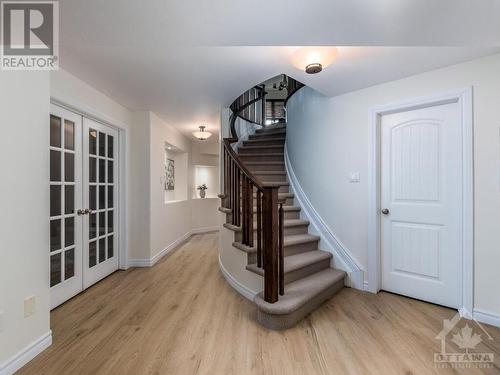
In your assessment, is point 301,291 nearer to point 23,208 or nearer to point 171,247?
point 23,208

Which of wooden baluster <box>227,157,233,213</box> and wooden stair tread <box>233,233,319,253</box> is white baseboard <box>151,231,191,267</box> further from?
wooden stair tread <box>233,233,319,253</box>

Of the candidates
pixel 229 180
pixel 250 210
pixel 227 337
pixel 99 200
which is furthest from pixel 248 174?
pixel 99 200

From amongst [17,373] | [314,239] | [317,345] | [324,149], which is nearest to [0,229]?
[17,373]

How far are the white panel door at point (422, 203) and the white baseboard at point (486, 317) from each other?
168 mm

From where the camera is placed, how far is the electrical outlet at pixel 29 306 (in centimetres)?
150

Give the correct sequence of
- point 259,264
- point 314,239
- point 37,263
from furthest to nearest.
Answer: point 314,239, point 259,264, point 37,263

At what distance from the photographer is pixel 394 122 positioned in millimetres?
2422

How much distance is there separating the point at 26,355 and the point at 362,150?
318cm

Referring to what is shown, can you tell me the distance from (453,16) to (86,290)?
3.68m

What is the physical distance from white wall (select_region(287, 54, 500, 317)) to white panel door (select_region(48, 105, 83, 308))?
8.72 ft

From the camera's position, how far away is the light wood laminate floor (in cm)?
145

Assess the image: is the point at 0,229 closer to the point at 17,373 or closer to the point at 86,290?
the point at 17,373

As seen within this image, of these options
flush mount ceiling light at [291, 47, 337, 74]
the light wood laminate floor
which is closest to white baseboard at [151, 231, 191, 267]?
the light wood laminate floor

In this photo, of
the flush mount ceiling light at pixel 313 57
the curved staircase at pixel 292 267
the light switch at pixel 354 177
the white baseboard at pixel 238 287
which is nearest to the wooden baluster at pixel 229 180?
the curved staircase at pixel 292 267
